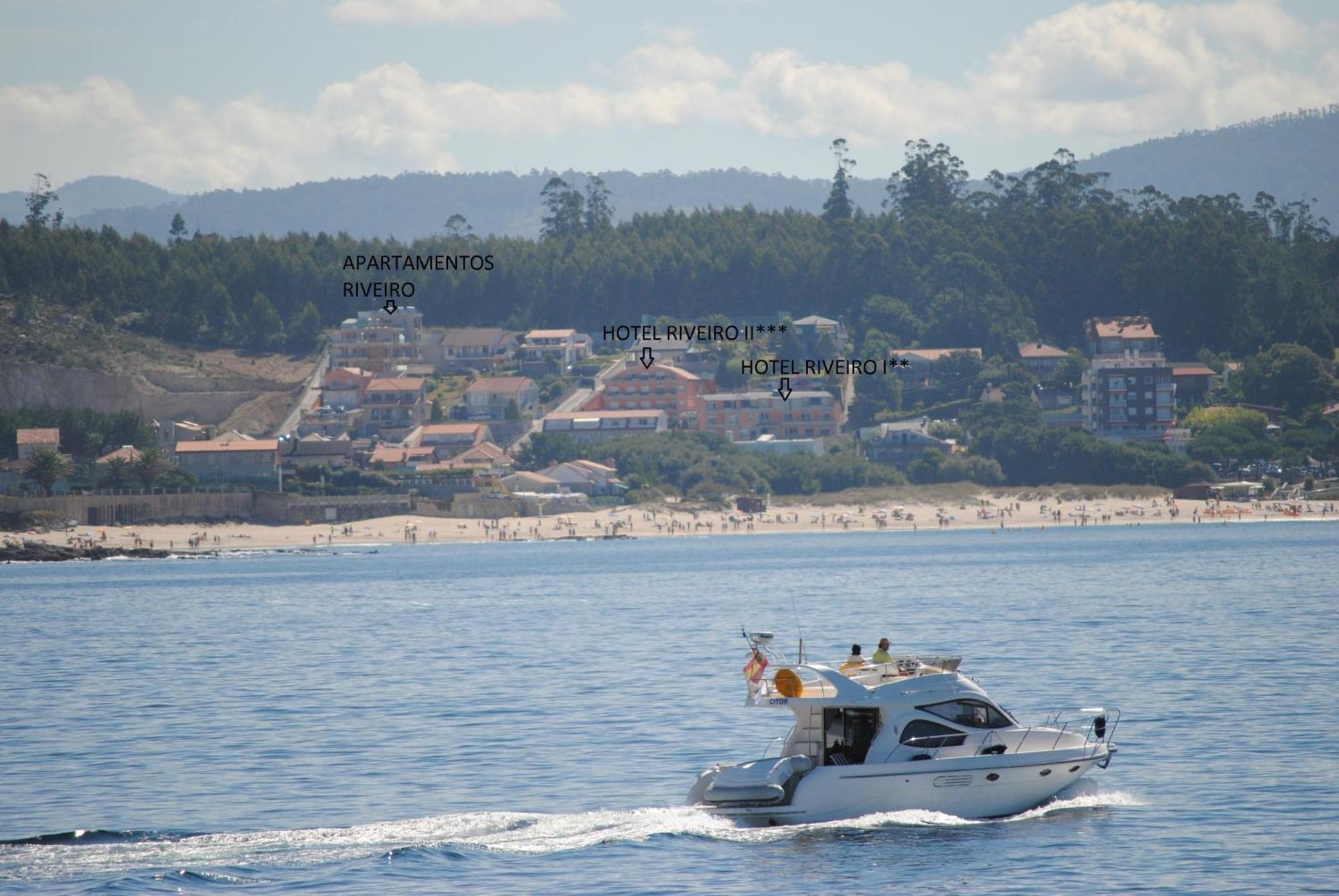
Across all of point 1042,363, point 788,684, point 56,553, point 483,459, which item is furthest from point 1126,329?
point 788,684

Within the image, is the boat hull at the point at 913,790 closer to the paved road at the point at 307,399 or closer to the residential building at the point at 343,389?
the paved road at the point at 307,399

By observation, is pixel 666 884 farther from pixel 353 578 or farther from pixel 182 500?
pixel 182 500

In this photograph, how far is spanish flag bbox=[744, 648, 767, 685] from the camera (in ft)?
85.5

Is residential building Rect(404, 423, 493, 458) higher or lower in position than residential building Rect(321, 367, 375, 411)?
lower

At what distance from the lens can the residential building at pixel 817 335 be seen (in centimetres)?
19062

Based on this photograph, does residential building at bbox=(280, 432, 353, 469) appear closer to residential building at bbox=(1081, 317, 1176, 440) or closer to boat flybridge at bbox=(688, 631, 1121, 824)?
residential building at bbox=(1081, 317, 1176, 440)

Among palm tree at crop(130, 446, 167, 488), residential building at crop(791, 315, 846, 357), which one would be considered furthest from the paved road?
residential building at crop(791, 315, 846, 357)

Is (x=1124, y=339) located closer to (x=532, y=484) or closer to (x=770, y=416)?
(x=770, y=416)

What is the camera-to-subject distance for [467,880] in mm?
23156

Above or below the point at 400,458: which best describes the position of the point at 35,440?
above

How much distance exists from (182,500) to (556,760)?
4426 inches

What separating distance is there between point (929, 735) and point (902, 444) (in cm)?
13476

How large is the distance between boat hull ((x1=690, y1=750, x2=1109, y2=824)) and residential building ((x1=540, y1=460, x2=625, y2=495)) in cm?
12615

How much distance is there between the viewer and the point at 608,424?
559ft
